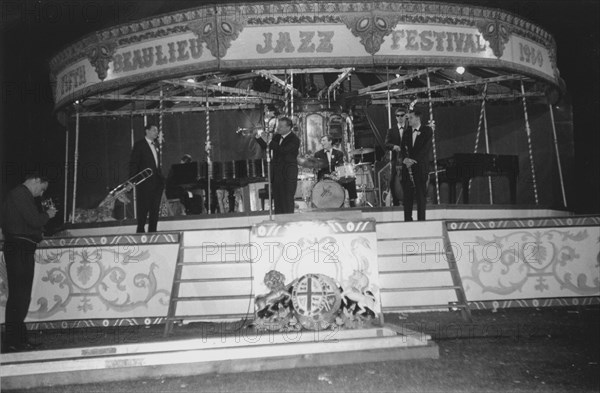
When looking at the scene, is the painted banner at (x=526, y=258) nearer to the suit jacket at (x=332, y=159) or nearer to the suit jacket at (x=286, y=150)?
the suit jacket at (x=286, y=150)

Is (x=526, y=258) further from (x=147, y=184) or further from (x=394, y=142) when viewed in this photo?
(x=147, y=184)

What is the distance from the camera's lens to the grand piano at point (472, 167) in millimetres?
11523

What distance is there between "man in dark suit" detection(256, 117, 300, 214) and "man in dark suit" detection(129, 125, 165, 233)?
193 centimetres

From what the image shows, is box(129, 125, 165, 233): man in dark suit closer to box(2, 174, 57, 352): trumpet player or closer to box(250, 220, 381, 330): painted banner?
box(2, 174, 57, 352): trumpet player

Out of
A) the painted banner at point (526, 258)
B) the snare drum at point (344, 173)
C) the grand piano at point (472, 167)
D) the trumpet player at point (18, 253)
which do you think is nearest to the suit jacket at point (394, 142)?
the painted banner at point (526, 258)

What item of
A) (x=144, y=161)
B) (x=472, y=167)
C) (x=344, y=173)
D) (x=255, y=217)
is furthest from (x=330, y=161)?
(x=144, y=161)

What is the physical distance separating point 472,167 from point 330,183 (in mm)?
3461

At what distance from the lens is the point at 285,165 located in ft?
28.5

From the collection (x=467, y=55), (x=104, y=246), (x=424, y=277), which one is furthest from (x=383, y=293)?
(x=467, y=55)

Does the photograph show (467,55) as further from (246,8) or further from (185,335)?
(185,335)

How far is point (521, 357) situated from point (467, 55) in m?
6.48

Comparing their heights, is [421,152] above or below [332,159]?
below

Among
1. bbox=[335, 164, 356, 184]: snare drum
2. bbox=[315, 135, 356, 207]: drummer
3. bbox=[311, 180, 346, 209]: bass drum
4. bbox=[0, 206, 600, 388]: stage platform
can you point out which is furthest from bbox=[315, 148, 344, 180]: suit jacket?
bbox=[0, 206, 600, 388]: stage platform

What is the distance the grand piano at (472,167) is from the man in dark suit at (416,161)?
11.8 ft
